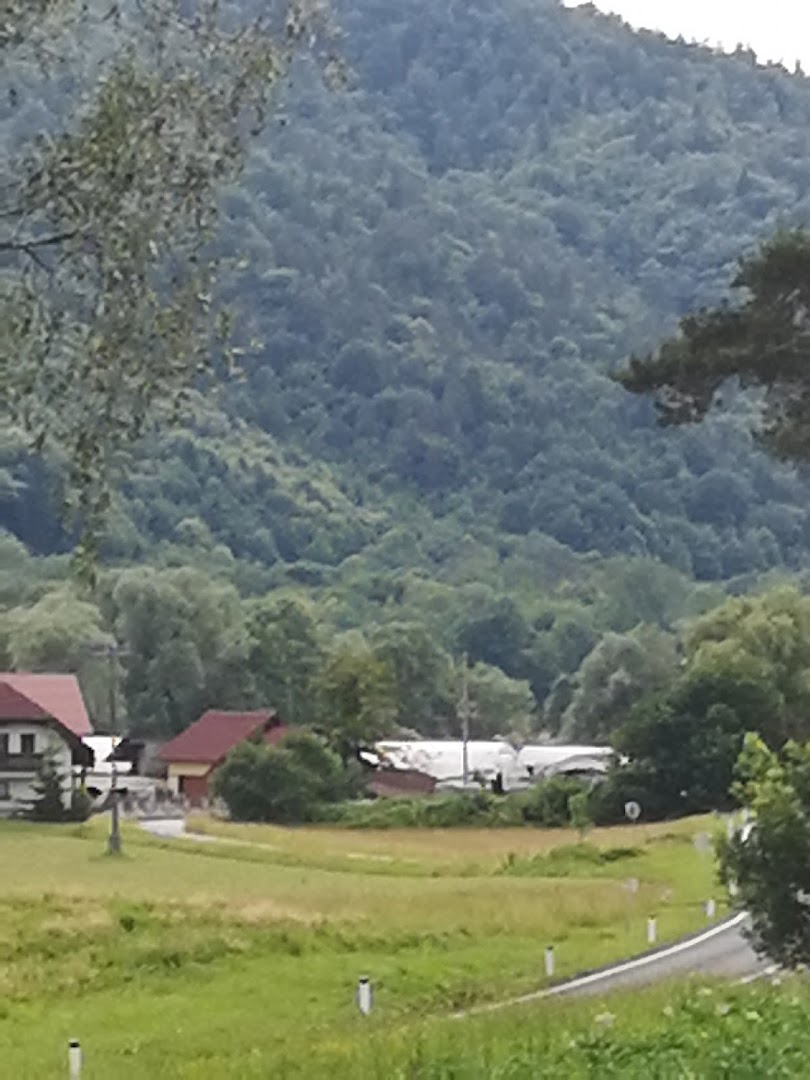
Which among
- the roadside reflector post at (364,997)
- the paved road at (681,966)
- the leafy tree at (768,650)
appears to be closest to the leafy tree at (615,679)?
the leafy tree at (768,650)

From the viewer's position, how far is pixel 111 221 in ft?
46.8

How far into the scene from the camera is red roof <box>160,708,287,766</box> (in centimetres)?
9125

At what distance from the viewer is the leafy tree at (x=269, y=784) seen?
77.1m

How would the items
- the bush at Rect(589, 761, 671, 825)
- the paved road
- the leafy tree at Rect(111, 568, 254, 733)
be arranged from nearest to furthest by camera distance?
the paved road → the bush at Rect(589, 761, 671, 825) → the leafy tree at Rect(111, 568, 254, 733)

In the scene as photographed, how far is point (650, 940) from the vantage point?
105ft

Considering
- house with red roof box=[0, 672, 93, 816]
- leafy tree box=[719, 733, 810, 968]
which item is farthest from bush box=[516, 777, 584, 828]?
leafy tree box=[719, 733, 810, 968]

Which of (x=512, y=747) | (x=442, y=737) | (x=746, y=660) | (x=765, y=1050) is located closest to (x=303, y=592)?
(x=442, y=737)

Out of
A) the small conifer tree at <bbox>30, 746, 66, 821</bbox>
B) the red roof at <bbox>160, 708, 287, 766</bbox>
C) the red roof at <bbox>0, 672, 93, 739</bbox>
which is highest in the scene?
the red roof at <bbox>0, 672, 93, 739</bbox>

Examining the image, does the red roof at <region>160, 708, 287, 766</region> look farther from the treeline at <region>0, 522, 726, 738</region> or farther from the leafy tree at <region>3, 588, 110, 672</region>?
the leafy tree at <region>3, 588, 110, 672</region>

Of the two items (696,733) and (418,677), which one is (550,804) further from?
(418,677)

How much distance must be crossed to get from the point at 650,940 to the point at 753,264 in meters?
11.7

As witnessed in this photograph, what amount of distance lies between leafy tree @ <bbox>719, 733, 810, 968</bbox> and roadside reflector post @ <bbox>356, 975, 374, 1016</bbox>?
4.86 meters

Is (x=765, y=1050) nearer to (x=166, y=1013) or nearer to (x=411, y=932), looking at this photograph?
(x=166, y=1013)

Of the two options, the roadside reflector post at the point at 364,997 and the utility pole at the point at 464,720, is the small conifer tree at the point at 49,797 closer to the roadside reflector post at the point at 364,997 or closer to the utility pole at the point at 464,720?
the utility pole at the point at 464,720
